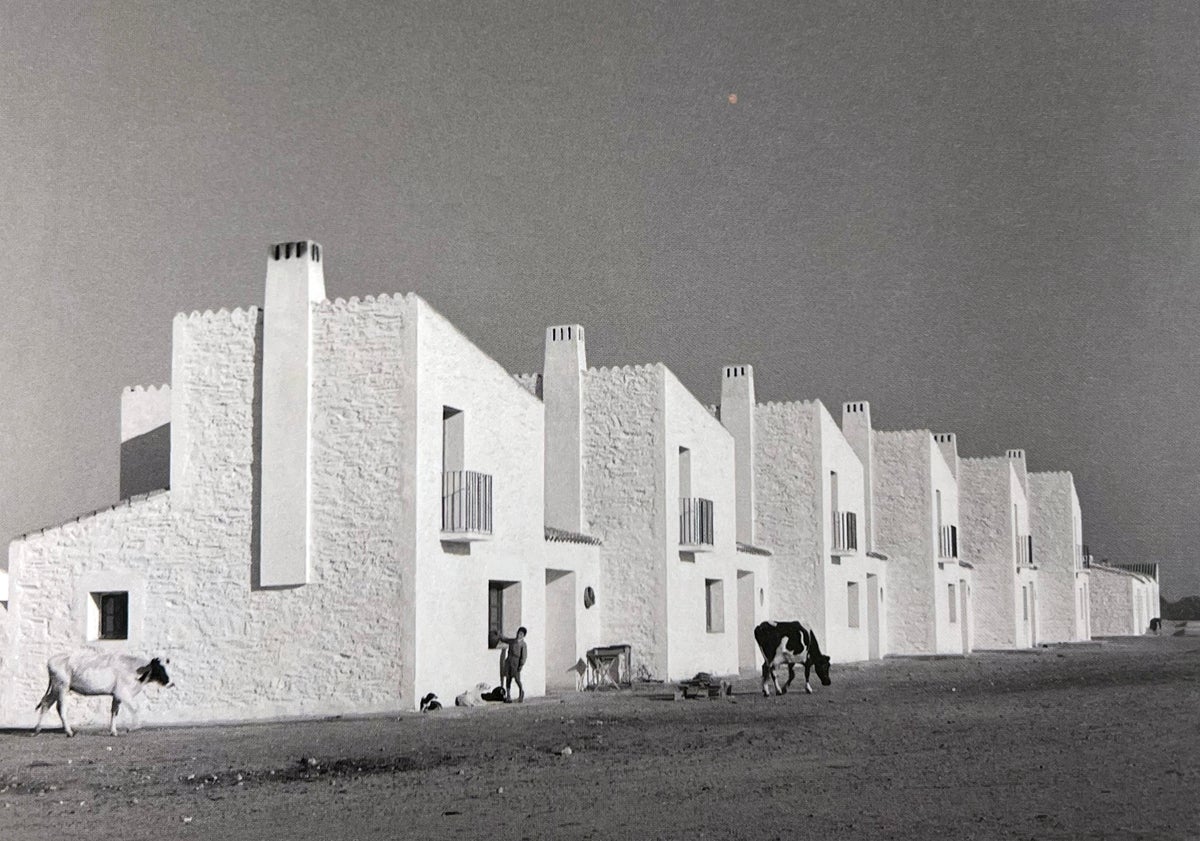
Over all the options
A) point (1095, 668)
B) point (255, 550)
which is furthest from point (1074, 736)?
point (1095, 668)

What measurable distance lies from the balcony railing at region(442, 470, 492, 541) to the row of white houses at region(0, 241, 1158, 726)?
0.03 meters

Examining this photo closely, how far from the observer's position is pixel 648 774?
38.8 ft

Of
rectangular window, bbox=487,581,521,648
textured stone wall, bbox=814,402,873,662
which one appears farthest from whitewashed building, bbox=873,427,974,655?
rectangular window, bbox=487,581,521,648

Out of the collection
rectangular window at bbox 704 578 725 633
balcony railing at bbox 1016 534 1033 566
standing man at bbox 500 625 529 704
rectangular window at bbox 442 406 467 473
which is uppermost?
rectangular window at bbox 442 406 467 473

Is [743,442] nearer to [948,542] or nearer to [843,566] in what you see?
[843,566]

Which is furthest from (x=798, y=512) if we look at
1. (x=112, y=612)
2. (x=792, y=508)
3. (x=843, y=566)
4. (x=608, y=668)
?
(x=112, y=612)

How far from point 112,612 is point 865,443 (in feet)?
80.2

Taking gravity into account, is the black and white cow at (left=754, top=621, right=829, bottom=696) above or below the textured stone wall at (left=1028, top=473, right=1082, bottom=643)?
below

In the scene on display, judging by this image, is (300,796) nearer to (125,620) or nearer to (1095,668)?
(125,620)

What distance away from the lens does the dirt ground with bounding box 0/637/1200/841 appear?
9219 mm

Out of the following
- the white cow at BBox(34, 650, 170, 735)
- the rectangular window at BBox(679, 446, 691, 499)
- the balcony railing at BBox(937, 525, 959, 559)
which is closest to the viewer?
the white cow at BBox(34, 650, 170, 735)

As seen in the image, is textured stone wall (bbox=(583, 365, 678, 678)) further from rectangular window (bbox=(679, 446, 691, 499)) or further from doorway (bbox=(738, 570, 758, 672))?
doorway (bbox=(738, 570, 758, 672))

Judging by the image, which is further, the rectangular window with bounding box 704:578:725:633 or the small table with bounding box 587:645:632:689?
the rectangular window with bounding box 704:578:725:633

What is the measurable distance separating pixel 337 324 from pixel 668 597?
9.77 metres
